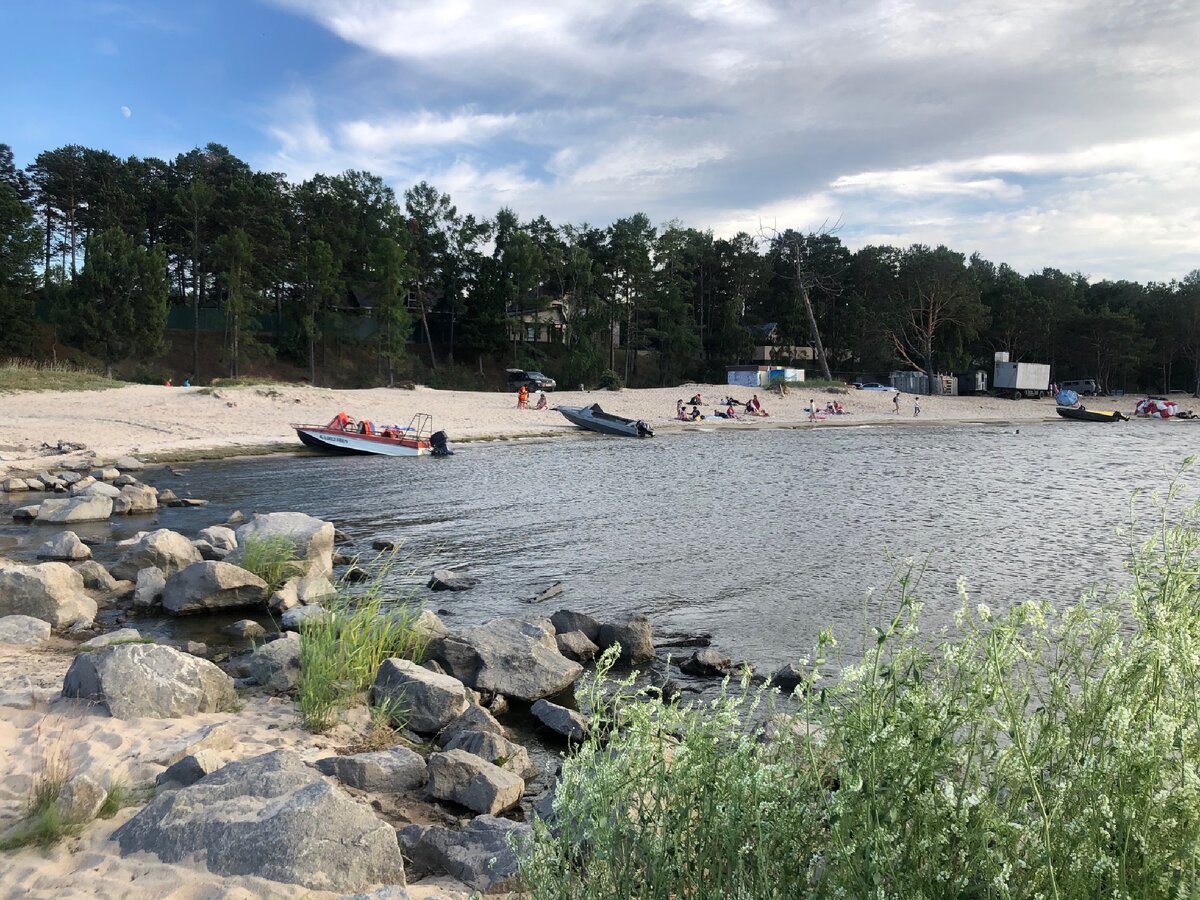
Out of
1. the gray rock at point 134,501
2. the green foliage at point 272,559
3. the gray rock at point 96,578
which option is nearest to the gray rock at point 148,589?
the gray rock at point 96,578

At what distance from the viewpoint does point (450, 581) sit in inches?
524

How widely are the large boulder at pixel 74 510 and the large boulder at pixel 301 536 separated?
6938 mm

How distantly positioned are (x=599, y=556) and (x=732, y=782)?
42.7 feet

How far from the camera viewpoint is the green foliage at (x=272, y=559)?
1226 centimetres

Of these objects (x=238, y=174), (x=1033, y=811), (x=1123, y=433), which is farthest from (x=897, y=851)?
(x=238, y=174)

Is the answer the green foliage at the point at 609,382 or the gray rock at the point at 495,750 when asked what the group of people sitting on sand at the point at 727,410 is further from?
the gray rock at the point at 495,750

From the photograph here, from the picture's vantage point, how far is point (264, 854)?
439 centimetres

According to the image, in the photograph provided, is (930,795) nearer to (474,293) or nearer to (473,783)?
(473,783)

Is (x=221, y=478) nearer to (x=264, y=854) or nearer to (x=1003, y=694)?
(x=264, y=854)

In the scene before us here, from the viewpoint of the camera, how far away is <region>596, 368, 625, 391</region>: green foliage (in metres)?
67.2

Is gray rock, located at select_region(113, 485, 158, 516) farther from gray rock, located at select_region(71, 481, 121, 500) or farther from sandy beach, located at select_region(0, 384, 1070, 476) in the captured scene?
sandy beach, located at select_region(0, 384, 1070, 476)

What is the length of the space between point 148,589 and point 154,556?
1.71 metres

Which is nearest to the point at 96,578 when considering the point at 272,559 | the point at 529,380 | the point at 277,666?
the point at 272,559

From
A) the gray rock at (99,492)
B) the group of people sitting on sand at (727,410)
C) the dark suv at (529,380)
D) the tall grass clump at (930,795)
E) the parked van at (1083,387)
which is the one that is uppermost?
the parked van at (1083,387)
